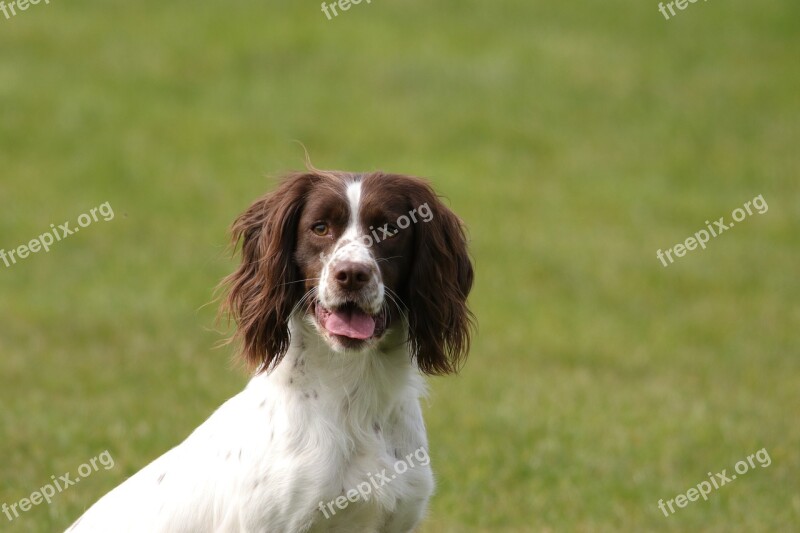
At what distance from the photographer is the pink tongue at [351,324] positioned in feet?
16.6

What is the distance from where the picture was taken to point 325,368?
529 cm

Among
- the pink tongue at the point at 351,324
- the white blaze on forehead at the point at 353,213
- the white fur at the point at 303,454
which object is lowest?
the white fur at the point at 303,454

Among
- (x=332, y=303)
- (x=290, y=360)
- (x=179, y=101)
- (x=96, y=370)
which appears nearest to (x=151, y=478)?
(x=290, y=360)

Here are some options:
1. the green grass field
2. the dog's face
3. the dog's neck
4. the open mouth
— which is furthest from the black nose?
the green grass field

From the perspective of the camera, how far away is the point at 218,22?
21500mm

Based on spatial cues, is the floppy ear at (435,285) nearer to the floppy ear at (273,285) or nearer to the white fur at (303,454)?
the white fur at (303,454)

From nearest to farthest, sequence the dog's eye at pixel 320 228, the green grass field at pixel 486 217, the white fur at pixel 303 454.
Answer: the white fur at pixel 303 454
the dog's eye at pixel 320 228
the green grass field at pixel 486 217

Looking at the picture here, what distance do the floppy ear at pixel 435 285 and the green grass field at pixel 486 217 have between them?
0.61 m

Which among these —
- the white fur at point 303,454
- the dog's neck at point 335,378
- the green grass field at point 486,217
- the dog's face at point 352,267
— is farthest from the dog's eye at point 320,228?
the green grass field at point 486,217

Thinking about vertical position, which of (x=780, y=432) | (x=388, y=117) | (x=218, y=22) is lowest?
(x=780, y=432)

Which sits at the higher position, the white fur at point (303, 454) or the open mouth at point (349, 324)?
the open mouth at point (349, 324)

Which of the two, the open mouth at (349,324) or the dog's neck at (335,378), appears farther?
the dog's neck at (335,378)

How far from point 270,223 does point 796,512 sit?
13.1ft

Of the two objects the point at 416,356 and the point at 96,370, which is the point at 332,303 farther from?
the point at 96,370
